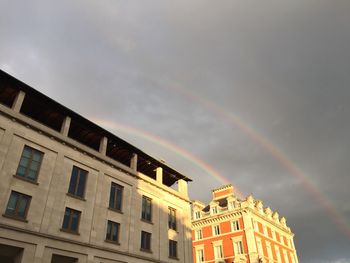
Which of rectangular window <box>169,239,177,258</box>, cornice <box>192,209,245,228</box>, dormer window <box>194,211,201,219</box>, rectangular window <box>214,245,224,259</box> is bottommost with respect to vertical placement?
rectangular window <box>169,239,177,258</box>

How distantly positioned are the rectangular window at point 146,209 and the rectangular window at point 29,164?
1223cm

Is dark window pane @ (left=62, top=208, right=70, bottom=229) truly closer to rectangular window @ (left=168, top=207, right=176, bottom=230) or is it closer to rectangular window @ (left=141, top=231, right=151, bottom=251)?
rectangular window @ (left=141, top=231, right=151, bottom=251)

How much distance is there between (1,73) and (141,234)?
19460 millimetres

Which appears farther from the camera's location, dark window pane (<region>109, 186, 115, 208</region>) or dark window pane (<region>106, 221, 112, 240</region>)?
dark window pane (<region>109, 186, 115, 208</region>)

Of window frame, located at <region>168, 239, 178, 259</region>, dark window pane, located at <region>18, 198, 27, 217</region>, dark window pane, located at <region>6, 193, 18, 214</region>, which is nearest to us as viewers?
dark window pane, located at <region>6, 193, 18, 214</region>

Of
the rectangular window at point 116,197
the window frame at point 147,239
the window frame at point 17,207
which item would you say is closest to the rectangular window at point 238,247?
the window frame at point 147,239

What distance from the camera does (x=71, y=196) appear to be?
78.2ft

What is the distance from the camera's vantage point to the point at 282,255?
6325 centimetres

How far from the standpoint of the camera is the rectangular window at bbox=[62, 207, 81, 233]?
2276cm

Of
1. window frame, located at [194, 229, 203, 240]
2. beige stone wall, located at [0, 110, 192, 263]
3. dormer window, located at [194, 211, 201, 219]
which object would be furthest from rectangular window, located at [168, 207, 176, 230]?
dormer window, located at [194, 211, 201, 219]

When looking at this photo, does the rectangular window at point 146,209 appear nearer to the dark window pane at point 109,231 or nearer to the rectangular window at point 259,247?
the dark window pane at point 109,231

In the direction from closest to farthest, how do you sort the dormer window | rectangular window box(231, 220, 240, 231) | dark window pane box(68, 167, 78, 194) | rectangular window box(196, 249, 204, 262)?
dark window pane box(68, 167, 78, 194) < rectangular window box(231, 220, 240, 231) < rectangular window box(196, 249, 204, 262) < the dormer window

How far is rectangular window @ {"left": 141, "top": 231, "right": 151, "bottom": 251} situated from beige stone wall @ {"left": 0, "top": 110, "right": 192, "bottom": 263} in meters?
0.42

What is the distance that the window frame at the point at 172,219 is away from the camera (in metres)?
33.4
